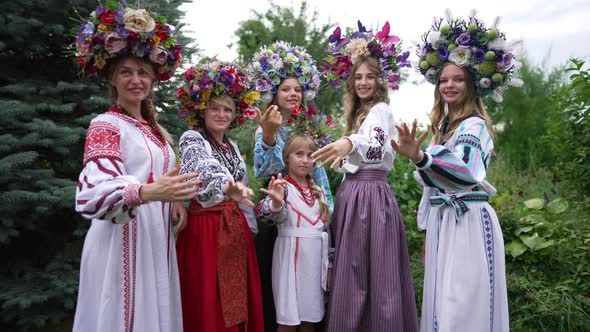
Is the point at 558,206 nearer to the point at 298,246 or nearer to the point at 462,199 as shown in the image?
the point at 462,199

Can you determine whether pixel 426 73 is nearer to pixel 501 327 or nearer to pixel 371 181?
pixel 371 181

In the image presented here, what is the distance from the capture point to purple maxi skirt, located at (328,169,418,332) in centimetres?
349

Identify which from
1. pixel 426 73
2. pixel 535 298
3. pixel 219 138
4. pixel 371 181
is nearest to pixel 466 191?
pixel 371 181

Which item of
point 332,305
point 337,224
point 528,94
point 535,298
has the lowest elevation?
point 535,298

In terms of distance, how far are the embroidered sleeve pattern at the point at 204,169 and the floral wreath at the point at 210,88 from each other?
281 mm

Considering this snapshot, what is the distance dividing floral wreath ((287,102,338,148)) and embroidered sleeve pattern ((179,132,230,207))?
965 mm

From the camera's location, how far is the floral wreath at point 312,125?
3.96 m

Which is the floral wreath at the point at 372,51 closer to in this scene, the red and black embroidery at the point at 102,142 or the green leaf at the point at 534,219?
the red and black embroidery at the point at 102,142

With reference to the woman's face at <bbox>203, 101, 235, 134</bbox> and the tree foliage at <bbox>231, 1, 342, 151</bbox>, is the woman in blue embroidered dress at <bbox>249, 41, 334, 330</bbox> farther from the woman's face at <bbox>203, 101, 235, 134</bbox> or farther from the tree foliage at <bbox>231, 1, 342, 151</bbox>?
the tree foliage at <bbox>231, 1, 342, 151</bbox>

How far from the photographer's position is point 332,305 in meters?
3.57

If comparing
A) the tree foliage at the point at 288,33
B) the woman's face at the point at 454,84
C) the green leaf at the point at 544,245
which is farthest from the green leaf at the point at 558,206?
the tree foliage at the point at 288,33

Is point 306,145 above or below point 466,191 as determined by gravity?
above

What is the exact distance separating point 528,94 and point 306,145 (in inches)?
450

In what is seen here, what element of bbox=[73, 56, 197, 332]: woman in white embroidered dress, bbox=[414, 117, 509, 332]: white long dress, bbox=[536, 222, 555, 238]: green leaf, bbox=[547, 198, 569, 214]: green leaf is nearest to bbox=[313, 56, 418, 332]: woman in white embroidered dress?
bbox=[414, 117, 509, 332]: white long dress
